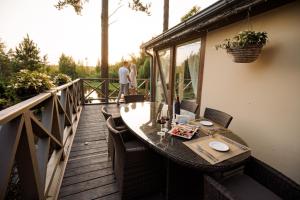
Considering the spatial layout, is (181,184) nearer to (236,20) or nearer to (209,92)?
(209,92)

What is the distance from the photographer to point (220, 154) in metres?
→ 1.19

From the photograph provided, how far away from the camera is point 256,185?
123 cm

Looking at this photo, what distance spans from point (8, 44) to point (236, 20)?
68.1 ft

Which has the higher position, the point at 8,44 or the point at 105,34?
the point at 8,44

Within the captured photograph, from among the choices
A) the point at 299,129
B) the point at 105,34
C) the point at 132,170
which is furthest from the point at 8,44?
the point at 299,129

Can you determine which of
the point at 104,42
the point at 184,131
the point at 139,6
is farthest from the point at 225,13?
the point at 139,6

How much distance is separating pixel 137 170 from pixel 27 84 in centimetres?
137

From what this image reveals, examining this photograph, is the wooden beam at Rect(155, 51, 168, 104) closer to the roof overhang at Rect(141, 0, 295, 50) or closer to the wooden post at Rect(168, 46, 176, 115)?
the wooden post at Rect(168, 46, 176, 115)

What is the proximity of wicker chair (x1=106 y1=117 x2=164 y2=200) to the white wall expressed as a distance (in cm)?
142

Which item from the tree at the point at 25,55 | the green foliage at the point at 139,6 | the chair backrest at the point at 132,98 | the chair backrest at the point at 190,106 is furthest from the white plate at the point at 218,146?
the tree at the point at 25,55

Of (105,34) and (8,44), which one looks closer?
(105,34)

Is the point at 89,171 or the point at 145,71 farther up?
the point at 145,71

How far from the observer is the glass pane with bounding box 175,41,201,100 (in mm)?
3348

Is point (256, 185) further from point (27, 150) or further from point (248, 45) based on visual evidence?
→ point (27, 150)
